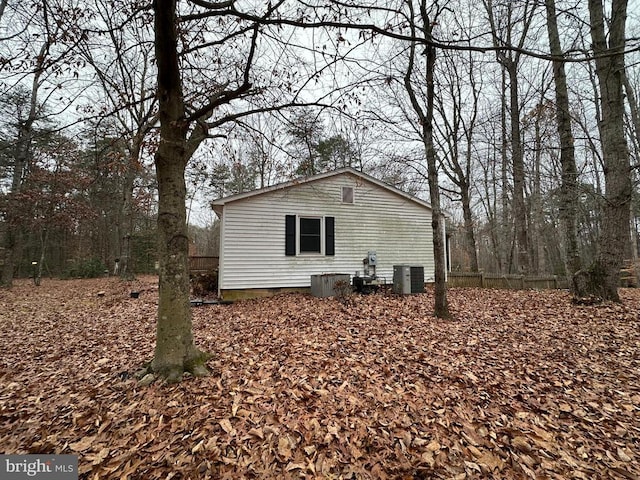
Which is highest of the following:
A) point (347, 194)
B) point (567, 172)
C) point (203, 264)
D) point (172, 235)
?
point (347, 194)

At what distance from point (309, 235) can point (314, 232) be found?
22 cm

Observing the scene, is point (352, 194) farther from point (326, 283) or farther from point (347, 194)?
point (326, 283)

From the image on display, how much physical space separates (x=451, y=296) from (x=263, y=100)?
7.87 meters

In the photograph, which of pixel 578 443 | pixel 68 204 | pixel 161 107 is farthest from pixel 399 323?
pixel 68 204

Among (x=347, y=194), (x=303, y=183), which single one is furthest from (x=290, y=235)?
(x=347, y=194)

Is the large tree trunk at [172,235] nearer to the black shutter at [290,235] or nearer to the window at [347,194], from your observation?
the black shutter at [290,235]

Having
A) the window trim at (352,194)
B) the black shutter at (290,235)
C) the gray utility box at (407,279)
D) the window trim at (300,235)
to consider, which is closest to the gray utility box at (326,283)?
the window trim at (300,235)

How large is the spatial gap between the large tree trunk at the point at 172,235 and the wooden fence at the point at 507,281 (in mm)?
10743

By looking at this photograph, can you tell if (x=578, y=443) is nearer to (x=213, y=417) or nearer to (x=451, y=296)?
(x=213, y=417)

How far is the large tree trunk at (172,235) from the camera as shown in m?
3.37

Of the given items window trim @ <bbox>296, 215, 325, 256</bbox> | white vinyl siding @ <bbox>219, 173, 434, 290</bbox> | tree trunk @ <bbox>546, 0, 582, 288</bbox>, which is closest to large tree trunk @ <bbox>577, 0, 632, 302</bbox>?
tree trunk @ <bbox>546, 0, 582, 288</bbox>

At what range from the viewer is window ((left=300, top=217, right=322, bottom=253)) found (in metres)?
9.71

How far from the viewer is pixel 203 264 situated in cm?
1158

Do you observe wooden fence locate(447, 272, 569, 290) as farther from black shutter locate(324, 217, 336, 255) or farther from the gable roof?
black shutter locate(324, 217, 336, 255)
